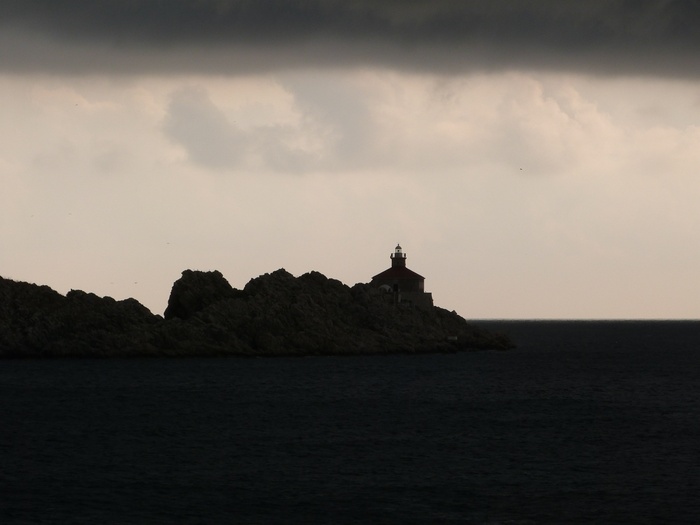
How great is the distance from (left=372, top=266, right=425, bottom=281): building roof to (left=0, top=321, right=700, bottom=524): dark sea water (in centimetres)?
4379

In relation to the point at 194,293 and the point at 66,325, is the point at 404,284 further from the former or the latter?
the point at 66,325

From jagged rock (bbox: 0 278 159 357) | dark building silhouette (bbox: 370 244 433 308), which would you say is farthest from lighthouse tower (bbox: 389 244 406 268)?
jagged rock (bbox: 0 278 159 357)

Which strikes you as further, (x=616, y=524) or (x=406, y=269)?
(x=406, y=269)

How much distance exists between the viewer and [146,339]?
120 m

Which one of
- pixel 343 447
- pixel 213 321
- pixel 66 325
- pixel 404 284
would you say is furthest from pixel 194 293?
pixel 343 447

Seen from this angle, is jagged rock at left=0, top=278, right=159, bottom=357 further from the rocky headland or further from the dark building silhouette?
the dark building silhouette

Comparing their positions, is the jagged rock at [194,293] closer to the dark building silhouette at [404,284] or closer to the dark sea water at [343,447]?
the dark sea water at [343,447]

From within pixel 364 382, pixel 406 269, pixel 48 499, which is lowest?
pixel 48 499

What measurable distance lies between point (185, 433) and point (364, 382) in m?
35.0

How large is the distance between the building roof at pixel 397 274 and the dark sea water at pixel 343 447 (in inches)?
1724

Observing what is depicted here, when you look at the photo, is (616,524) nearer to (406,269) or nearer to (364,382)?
(364,382)

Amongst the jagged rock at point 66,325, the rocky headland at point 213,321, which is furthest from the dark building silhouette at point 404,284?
the jagged rock at point 66,325

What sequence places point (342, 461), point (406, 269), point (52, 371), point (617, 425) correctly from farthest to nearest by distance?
point (406, 269), point (52, 371), point (617, 425), point (342, 461)

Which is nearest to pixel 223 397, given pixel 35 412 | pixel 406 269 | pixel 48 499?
pixel 35 412
